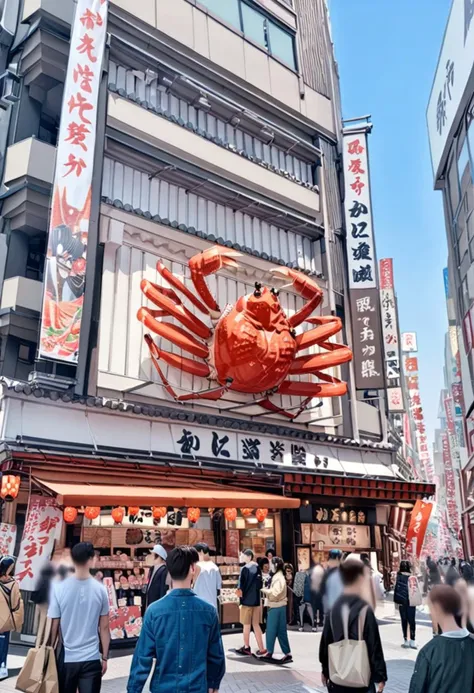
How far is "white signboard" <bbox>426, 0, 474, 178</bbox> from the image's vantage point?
57.4 feet

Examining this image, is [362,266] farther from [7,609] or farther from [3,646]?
[3,646]

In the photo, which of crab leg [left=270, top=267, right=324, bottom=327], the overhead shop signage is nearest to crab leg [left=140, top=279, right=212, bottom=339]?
the overhead shop signage

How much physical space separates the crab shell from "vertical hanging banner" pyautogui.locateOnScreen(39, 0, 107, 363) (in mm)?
3387

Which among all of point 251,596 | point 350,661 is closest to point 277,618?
point 251,596

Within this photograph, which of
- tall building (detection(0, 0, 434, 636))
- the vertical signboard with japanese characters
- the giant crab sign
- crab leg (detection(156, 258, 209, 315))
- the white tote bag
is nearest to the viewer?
the white tote bag

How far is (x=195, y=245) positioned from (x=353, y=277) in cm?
516

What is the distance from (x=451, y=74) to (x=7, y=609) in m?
20.7

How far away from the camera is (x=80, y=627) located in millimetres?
4363

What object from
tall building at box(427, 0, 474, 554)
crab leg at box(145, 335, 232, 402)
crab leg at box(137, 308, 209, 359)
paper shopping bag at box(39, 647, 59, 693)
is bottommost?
paper shopping bag at box(39, 647, 59, 693)

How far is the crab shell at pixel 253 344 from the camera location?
41.9 ft

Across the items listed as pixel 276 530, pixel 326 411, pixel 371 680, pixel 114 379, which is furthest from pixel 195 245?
pixel 371 680

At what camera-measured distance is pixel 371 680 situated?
405 cm

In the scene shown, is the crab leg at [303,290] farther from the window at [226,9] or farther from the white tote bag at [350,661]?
the white tote bag at [350,661]

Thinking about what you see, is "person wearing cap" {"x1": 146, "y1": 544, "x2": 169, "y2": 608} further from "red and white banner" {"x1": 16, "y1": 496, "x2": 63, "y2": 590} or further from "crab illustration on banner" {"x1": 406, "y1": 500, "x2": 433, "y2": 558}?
"crab illustration on banner" {"x1": 406, "y1": 500, "x2": 433, "y2": 558}
